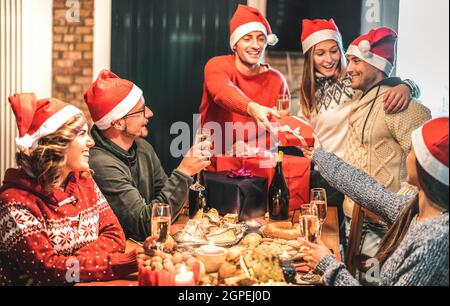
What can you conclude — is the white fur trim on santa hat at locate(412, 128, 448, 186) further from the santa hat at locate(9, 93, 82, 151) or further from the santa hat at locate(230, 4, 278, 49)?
the santa hat at locate(230, 4, 278, 49)

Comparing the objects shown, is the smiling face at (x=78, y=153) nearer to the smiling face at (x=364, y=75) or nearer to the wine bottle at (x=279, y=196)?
the wine bottle at (x=279, y=196)

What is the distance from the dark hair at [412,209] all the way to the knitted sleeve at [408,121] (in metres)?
0.87

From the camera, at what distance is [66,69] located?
5.39 meters

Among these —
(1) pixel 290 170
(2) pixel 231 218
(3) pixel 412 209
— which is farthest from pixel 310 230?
(1) pixel 290 170

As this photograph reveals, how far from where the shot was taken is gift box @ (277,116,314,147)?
2.94 metres

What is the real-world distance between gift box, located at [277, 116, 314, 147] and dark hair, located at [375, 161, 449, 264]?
916 millimetres

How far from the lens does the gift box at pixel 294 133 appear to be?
2938 millimetres

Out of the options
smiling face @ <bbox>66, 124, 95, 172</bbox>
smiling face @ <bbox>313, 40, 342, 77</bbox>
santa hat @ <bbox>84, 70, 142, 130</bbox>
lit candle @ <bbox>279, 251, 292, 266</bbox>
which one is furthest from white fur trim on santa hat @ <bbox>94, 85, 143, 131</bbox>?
smiling face @ <bbox>313, 40, 342, 77</bbox>

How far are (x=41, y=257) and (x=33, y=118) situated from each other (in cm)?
48

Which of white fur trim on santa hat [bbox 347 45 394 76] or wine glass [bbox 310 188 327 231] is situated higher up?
white fur trim on santa hat [bbox 347 45 394 76]

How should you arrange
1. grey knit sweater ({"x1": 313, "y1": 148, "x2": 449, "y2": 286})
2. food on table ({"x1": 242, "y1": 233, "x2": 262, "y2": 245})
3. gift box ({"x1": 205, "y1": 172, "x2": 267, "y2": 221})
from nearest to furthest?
grey knit sweater ({"x1": 313, "y1": 148, "x2": 449, "y2": 286}), food on table ({"x1": 242, "y1": 233, "x2": 262, "y2": 245}), gift box ({"x1": 205, "y1": 172, "x2": 267, "y2": 221})

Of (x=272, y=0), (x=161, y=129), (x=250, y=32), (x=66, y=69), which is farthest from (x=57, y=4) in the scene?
(x=250, y=32)
